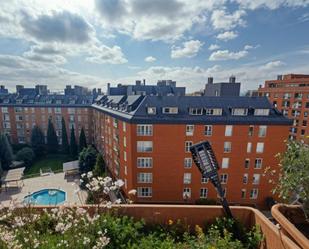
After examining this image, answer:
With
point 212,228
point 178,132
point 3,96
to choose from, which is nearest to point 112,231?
point 212,228

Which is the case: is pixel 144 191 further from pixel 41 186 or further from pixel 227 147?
pixel 41 186

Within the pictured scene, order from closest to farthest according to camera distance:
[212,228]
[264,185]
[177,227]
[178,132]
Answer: [212,228]
[177,227]
[178,132]
[264,185]

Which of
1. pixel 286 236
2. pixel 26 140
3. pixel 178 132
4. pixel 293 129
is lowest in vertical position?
pixel 26 140

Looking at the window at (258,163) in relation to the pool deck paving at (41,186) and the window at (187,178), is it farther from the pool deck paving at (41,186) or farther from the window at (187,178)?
the pool deck paving at (41,186)

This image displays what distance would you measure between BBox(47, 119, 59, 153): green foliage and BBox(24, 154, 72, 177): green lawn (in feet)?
5.65

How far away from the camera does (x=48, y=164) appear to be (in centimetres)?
3847

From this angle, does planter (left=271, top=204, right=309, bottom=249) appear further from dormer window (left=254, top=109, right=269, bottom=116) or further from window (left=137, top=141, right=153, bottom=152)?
dormer window (left=254, top=109, right=269, bottom=116)

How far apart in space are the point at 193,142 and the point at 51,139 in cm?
3542

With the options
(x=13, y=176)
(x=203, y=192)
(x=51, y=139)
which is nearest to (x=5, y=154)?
(x=51, y=139)

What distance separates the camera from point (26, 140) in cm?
4647

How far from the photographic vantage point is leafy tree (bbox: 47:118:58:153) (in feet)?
142

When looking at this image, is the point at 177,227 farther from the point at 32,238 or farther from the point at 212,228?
the point at 32,238

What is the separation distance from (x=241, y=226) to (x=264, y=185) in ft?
73.0

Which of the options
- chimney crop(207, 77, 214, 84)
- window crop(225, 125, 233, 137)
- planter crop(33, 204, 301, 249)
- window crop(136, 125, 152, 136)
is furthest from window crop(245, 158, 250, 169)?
planter crop(33, 204, 301, 249)
